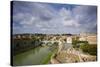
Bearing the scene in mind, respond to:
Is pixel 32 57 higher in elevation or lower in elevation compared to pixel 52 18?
lower

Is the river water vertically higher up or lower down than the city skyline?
lower down

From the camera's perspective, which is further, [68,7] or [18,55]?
[68,7]

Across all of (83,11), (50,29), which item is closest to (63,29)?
(50,29)

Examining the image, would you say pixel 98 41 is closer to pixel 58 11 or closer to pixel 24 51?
pixel 58 11

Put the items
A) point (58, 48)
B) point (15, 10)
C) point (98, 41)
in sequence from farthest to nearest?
point (98, 41)
point (58, 48)
point (15, 10)
